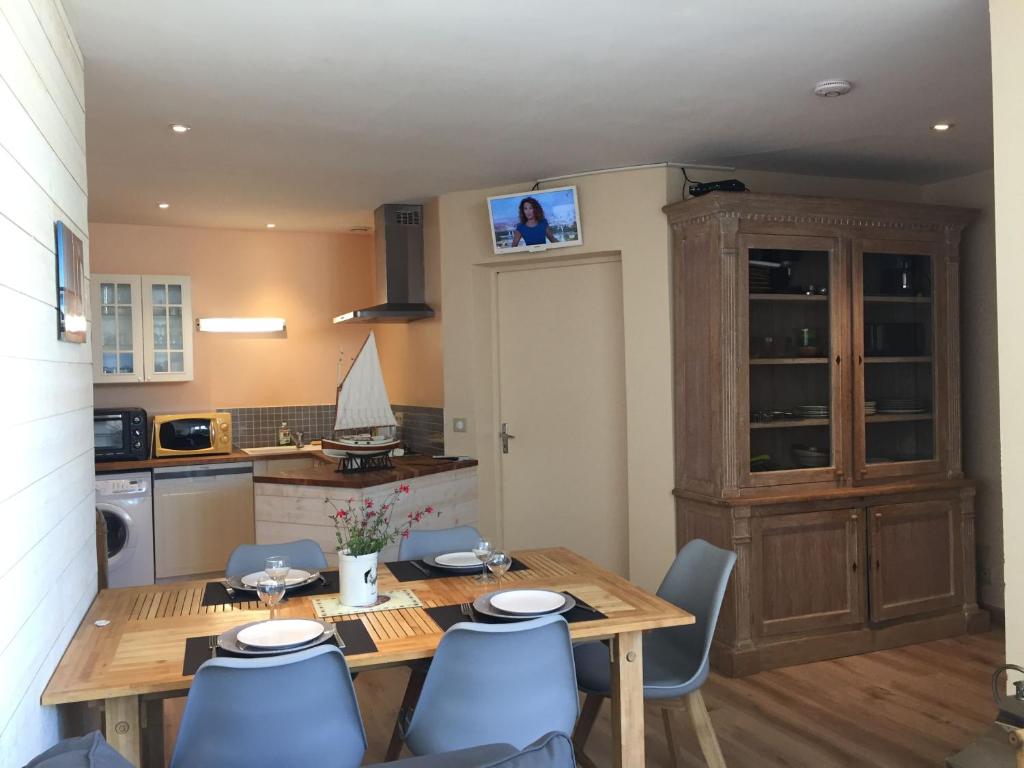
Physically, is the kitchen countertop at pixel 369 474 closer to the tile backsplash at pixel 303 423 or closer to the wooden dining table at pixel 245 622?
the tile backsplash at pixel 303 423

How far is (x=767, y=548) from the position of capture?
13.8 feet

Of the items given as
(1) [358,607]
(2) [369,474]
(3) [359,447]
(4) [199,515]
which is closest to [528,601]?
(1) [358,607]

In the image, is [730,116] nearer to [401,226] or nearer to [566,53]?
[566,53]

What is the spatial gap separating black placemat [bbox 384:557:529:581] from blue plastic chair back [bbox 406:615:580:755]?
711 millimetres

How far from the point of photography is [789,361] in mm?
4355

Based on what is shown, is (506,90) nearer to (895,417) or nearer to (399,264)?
(399,264)

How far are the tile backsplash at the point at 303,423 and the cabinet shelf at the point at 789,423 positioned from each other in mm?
2286

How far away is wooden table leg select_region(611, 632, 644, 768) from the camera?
2.51m

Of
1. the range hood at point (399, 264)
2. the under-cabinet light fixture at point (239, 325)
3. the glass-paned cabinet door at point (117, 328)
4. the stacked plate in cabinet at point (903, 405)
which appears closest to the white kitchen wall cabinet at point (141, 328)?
the glass-paned cabinet door at point (117, 328)

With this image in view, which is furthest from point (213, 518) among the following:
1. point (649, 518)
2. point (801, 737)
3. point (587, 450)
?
point (801, 737)

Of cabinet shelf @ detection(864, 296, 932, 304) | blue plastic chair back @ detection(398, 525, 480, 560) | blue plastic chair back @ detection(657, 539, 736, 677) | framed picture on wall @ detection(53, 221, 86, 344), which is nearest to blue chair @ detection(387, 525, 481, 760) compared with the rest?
blue plastic chair back @ detection(398, 525, 480, 560)

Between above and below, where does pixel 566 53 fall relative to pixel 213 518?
above

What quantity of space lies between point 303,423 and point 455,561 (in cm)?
378

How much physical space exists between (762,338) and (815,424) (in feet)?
1.72
